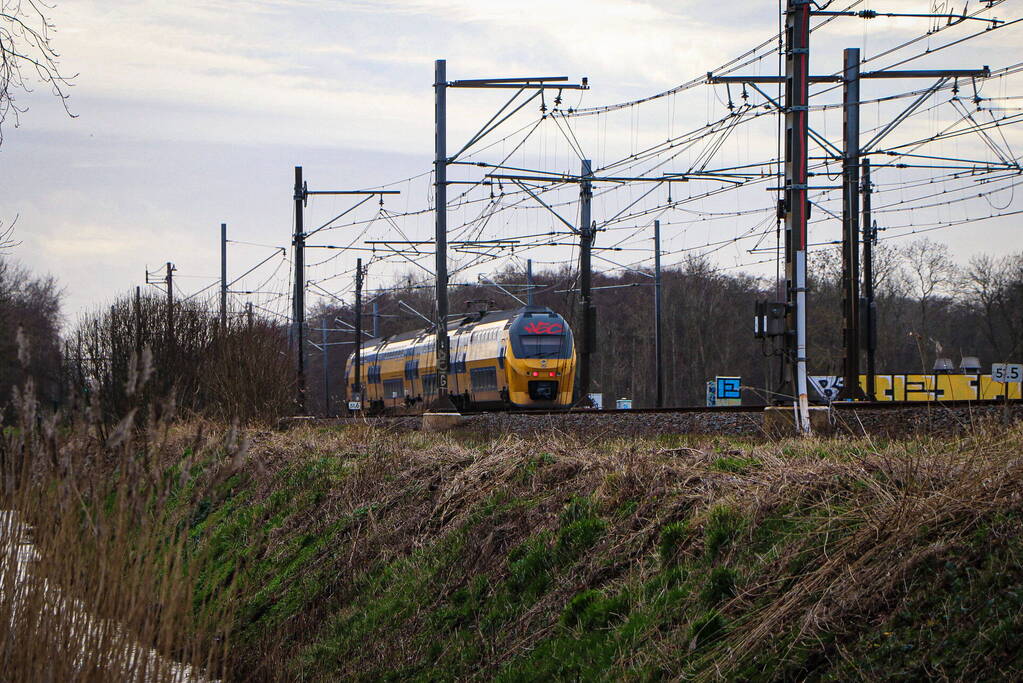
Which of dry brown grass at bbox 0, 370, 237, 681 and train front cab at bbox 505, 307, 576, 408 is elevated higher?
train front cab at bbox 505, 307, 576, 408

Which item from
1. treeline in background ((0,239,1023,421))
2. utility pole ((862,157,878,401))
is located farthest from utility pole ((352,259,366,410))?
utility pole ((862,157,878,401))

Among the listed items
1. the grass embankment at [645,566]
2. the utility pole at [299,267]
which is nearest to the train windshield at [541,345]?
the utility pole at [299,267]

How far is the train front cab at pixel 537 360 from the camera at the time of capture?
1416 inches

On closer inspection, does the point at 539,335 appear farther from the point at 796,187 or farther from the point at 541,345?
the point at 796,187

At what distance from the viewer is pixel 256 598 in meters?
12.6

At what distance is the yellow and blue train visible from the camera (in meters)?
36.1

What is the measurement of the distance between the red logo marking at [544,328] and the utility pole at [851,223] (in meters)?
12.9

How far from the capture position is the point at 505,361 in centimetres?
3612

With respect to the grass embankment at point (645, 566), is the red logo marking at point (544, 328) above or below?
above

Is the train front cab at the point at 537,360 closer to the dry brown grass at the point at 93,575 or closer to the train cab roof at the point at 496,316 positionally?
the train cab roof at the point at 496,316

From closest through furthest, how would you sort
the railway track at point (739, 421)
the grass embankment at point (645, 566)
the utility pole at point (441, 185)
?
the grass embankment at point (645, 566) < the railway track at point (739, 421) < the utility pole at point (441, 185)

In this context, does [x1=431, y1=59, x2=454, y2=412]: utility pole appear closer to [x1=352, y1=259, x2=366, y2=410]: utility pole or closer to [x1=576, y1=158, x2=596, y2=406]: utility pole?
[x1=576, y1=158, x2=596, y2=406]: utility pole

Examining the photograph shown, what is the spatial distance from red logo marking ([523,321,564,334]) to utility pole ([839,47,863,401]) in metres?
12.9

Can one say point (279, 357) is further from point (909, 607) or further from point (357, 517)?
point (909, 607)
